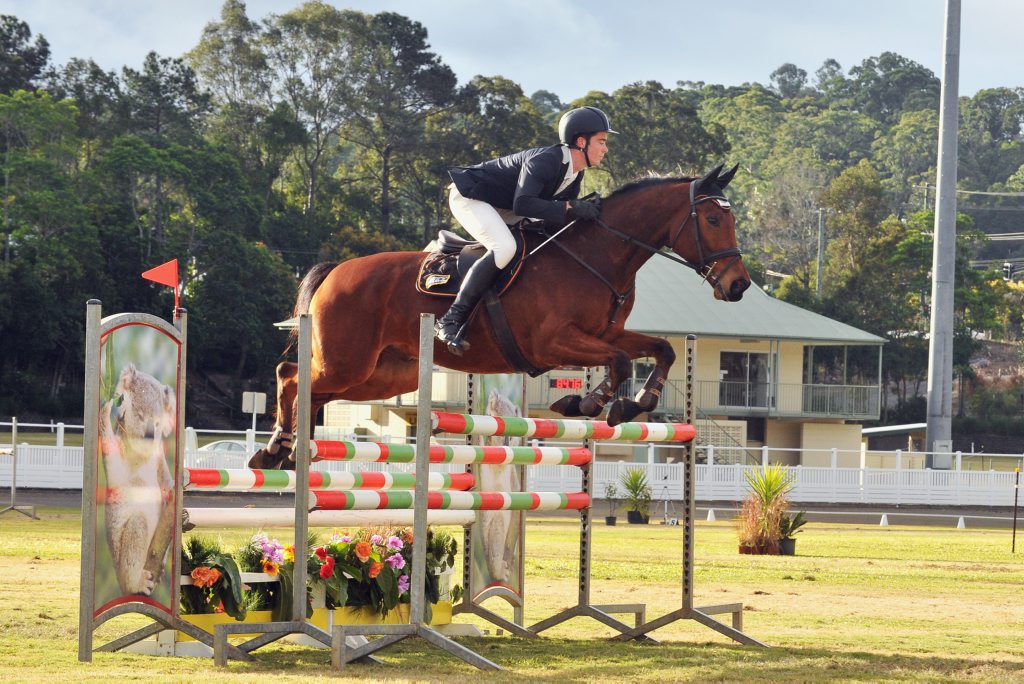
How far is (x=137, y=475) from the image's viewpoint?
734 cm

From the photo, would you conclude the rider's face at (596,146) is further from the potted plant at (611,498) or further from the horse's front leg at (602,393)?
the potted plant at (611,498)

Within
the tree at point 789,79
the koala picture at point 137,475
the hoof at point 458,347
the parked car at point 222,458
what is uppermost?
the tree at point 789,79

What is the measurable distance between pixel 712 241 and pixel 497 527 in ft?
9.11

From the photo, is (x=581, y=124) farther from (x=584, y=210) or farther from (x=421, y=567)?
(x=421, y=567)

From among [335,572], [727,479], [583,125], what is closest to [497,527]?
[335,572]

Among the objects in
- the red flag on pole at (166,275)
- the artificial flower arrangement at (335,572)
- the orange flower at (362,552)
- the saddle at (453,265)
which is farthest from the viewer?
the orange flower at (362,552)

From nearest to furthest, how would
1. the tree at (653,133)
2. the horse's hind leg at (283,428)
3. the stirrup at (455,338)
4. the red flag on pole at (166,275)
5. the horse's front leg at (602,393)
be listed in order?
the horse's front leg at (602,393) < the stirrup at (455,338) < the red flag on pole at (166,275) < the horse's hind leg at (283,428) < the tree at (653,133)

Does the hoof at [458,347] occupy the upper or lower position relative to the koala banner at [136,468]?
upper

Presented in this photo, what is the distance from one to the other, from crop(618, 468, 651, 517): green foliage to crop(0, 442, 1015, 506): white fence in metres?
1.46

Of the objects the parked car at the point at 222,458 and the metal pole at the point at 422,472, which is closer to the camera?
the metal pole at the point at 422,472

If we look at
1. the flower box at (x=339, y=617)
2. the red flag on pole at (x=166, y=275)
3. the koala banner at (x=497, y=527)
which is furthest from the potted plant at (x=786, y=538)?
the red flag on pole at (x=166, y=275)

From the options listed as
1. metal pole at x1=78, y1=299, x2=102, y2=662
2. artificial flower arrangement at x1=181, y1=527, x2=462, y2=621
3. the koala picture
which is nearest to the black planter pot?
artificial flower arrangement at x1=181, y1=527, x2=462, y2=621

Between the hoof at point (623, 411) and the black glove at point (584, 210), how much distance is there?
1.04m

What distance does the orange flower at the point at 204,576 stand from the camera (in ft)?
25.4
